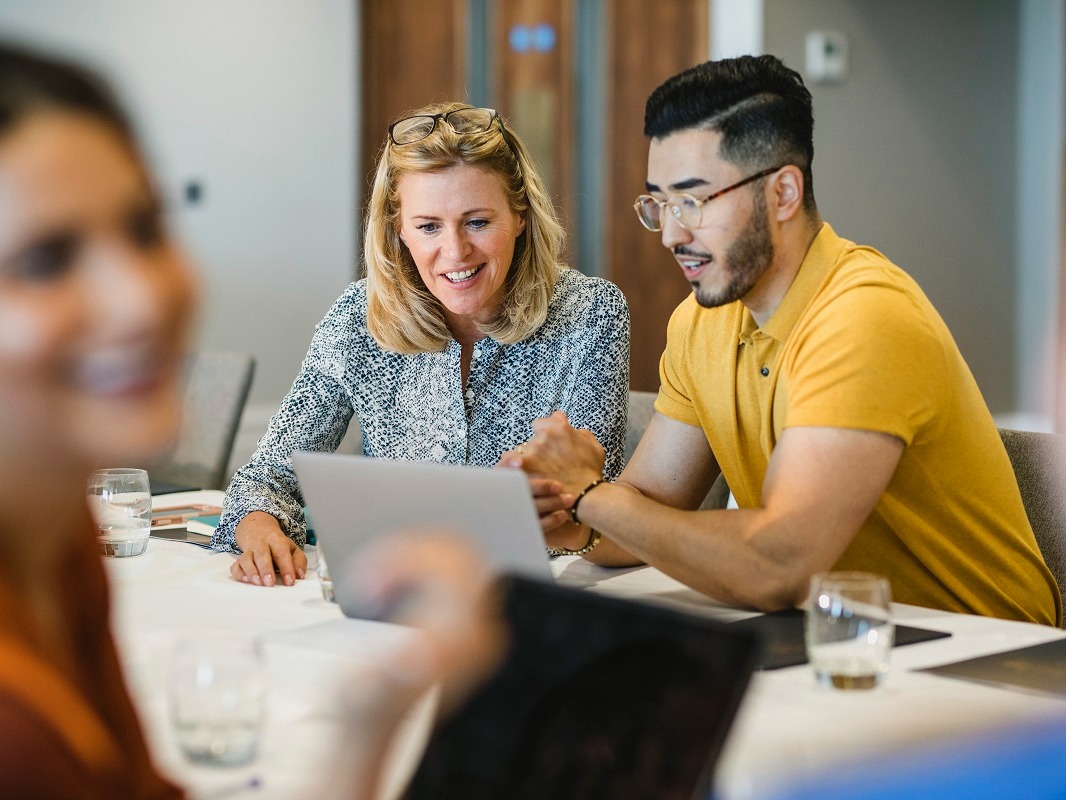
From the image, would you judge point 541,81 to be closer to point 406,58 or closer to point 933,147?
point 406,58

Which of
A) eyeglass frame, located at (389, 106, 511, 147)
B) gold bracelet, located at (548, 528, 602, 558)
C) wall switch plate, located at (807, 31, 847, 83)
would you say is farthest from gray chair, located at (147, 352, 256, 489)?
wall switch plate, located at (807, 31, 847, 83)

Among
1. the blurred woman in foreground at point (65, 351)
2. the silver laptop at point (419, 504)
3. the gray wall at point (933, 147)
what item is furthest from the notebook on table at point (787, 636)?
the gray wall at point (933, 147)

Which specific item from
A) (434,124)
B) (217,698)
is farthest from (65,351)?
(434,124)

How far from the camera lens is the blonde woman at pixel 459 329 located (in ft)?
7.07

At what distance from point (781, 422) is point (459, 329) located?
71cm

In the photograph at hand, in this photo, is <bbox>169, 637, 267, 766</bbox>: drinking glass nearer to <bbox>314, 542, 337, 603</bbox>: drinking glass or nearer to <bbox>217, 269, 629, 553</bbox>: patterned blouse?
<bbox>314, 542, 337, 603</bbox>: drinking glass

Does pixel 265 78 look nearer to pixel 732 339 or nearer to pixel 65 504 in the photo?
pixel 732 339

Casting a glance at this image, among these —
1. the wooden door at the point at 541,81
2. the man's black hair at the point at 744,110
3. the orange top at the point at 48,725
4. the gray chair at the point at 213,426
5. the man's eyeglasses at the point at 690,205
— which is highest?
the wooden door at the point at 541,81

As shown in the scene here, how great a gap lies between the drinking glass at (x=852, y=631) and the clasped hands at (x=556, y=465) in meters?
0.50

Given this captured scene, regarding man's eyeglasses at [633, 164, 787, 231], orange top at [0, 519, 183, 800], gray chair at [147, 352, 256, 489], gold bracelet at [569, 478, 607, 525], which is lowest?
gray chair at [147, 352, 256, 489]

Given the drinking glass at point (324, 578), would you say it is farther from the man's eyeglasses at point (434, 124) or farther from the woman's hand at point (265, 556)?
the man's eyeglasses at point (434, 124)

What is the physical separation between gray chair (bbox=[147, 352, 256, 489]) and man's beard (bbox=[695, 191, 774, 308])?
1479 millimetres

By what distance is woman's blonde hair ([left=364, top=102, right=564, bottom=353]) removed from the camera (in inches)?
85.0

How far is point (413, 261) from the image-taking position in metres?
2.30
